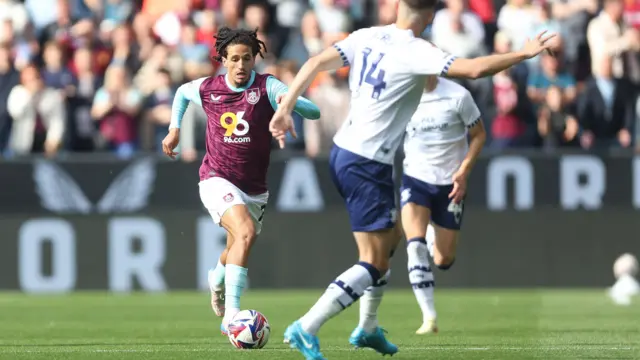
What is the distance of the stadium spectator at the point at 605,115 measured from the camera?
18672 millimetres

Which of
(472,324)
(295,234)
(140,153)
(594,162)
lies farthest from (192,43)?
(472,324)

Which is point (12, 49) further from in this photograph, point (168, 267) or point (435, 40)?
point (435, 40)

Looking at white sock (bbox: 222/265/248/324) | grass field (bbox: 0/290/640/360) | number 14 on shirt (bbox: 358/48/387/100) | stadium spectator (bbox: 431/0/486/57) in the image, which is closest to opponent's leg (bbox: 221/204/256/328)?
white sock (bbox: 222/265/248/324)

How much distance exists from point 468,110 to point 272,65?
6.89 meters

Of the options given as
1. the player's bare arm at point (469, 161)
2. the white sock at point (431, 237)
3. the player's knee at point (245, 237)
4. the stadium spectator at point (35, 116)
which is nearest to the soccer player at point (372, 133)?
the player's knee at point (245, 237)

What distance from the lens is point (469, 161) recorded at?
1232 centimetres

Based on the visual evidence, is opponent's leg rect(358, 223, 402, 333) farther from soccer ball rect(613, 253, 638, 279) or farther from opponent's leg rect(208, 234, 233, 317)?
soccer ball rect(613, 253, 638, 279)

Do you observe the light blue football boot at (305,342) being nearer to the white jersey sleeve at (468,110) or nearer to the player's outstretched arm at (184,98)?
the player's outstretched arm at (184,98)

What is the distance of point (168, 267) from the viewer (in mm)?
18438

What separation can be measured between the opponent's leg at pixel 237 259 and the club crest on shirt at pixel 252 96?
0.88 m

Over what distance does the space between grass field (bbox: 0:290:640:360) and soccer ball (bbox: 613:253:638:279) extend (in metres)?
0.39

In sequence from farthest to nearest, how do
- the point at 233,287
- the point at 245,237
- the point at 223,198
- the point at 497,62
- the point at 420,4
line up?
the point at 223,198, the point at 245,237, the point at 233,287, the point at 420,4, the point at 497,62

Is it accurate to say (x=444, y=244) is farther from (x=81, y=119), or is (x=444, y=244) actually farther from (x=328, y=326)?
(x=81, y=119)

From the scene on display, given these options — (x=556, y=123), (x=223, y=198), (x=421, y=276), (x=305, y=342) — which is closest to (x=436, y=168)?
(x=421, y=276)
